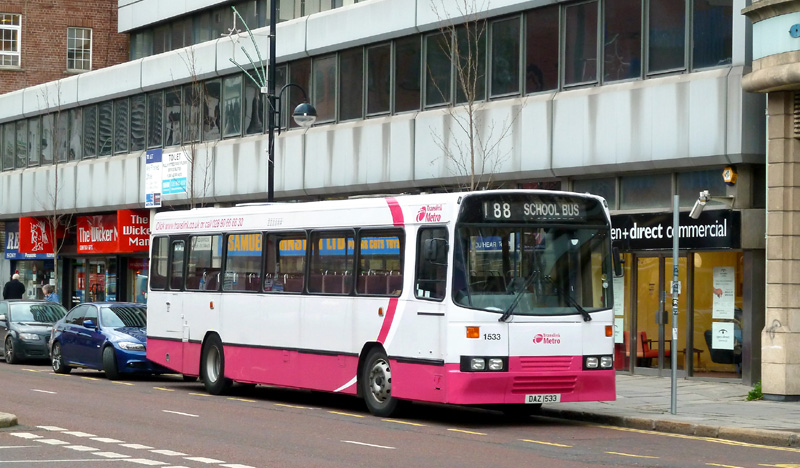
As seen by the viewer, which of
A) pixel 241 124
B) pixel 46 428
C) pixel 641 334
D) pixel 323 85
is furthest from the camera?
pixel 241 124

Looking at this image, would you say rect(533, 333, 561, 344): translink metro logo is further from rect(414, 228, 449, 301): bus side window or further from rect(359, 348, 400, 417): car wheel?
rect(359, 348, 400, 417): car wheel

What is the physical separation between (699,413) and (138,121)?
27016mm

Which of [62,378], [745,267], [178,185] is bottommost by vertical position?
[62,378]

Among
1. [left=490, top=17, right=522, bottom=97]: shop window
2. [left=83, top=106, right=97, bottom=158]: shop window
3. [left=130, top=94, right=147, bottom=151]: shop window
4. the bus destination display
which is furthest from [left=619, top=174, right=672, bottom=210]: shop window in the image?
[left=83, top=106, right=97, bottom=158]: shop window

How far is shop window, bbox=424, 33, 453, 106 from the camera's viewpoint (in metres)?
28.9

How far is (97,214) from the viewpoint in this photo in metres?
45.1

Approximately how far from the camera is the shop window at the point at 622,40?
24.3 m

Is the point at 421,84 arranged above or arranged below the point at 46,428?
above

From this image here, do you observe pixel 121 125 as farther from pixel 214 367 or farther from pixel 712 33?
pixel 712 33

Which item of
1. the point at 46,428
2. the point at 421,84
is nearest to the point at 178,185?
the point at 421,84

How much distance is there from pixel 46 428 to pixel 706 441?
Answer: 752cm

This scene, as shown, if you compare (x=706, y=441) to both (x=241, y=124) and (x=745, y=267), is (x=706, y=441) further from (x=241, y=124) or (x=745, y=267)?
(x=241, y=124)

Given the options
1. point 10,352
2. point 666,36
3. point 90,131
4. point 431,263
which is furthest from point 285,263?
point 90,131

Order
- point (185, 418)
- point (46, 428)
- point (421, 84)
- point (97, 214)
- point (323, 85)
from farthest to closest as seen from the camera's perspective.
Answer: point (97, 214)
point (323, 85)
point (421, 84)
point (185, 418)
point (46, 428)
